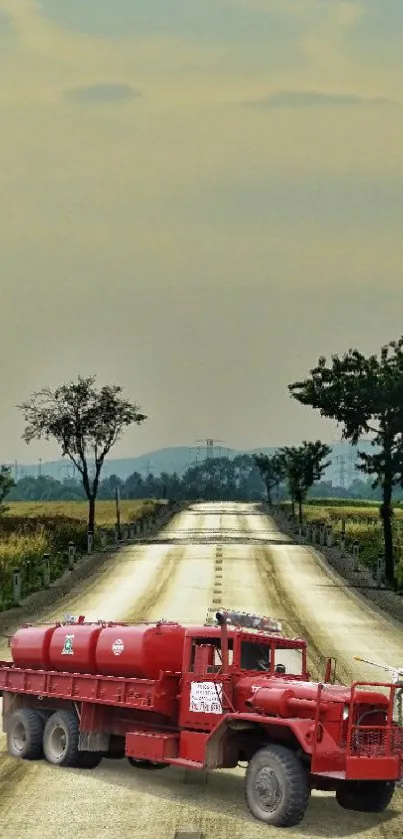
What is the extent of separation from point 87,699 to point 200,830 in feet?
14.4

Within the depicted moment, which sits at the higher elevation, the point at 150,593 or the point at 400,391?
the point at 400,391

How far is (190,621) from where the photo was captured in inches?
1681

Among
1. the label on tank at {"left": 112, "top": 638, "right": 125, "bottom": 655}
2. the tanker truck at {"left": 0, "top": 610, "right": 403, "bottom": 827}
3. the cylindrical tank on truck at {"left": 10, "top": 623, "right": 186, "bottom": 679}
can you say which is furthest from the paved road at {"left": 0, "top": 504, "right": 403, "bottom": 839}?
the label on tank at {"left": 112, "top": 638, "right": 125, "bottom": 655}

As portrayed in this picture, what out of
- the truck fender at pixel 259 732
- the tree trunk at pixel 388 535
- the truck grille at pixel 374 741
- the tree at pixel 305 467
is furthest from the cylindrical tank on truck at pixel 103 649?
the tree at pixel 305 467

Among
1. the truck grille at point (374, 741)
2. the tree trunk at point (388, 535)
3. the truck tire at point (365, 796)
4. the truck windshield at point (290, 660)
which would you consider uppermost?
the tree trunk at point (388, 535)

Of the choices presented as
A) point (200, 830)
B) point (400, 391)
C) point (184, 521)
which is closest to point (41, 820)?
point (200, 830)

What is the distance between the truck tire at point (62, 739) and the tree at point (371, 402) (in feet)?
139

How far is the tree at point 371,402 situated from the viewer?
64.1 meters

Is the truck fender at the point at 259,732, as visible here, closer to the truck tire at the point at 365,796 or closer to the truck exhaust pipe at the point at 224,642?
the truck exhaust pipe at the point at 224,642

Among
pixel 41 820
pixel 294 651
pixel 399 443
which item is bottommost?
pixel 41 820

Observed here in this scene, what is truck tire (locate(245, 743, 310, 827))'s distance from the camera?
1675 cm

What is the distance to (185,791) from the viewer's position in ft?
63.8

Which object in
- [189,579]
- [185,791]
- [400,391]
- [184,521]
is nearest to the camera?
[185,791]

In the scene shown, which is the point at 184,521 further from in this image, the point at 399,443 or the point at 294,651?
the point at 294,651
